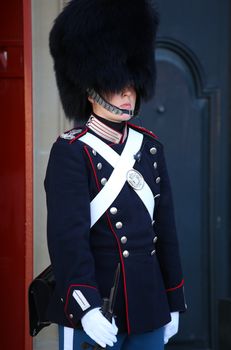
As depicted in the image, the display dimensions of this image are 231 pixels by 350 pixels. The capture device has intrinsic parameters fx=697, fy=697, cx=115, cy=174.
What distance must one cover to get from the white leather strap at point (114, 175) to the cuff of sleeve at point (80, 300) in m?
0.21

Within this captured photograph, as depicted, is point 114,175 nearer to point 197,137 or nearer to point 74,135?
point 74,135

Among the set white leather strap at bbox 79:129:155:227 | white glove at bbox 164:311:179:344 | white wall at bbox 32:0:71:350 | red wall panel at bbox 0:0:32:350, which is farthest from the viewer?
red wall panel at bbox 0:0:32:350

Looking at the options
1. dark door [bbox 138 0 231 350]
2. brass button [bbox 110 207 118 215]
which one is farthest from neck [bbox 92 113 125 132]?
dark door [bbox 138 0 231 350]

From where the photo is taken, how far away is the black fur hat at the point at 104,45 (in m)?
2.17

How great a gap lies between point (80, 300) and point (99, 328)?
0.33 ft

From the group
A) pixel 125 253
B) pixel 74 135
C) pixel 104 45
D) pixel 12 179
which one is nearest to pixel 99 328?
pixel 125 253

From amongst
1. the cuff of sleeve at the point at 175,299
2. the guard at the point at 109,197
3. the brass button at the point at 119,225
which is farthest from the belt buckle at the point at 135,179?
the cuff of sleeve at the point at 175,299

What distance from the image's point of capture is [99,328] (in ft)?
6.40

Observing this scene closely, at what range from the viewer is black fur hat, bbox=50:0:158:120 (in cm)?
217

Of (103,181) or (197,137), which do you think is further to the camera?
(197,137)

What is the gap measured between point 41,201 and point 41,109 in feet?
1.30

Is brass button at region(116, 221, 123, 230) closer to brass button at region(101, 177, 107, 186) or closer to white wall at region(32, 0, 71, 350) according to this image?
brass button at region(101, 177, 107, 186)

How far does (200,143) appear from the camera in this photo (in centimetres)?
328

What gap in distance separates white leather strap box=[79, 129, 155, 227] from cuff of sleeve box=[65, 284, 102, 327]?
0.21 m
